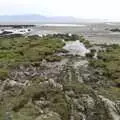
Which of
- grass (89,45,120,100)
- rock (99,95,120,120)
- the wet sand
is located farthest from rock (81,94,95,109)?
the wet sand

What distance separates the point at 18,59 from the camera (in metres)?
A: 33.2

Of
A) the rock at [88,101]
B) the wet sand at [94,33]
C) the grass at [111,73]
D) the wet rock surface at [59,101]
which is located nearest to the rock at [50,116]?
the wet rock surface at [59,101]

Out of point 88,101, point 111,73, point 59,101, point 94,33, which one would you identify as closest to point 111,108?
point 88,101

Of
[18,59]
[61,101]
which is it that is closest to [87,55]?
[18,59]

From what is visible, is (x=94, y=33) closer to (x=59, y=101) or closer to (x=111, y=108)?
(x=111, y=108)

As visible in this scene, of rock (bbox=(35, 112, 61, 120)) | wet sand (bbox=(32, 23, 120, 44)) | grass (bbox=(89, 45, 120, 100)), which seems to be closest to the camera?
rock (bbox=(35, 112, 61, 120))

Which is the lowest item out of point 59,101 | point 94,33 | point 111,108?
point 94,33

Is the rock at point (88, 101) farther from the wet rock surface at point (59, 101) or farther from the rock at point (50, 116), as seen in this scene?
the rock at point (50, 116)

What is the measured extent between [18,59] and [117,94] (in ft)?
51.3

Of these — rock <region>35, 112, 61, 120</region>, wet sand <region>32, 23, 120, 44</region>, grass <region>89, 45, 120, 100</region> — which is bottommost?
wet sand <region>32, 23, 120, 44</region>

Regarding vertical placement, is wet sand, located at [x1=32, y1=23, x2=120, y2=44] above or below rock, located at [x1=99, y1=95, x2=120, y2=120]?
below

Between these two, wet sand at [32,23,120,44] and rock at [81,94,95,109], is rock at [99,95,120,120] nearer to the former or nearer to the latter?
rock at [81,94,95,109]

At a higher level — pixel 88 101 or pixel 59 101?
pixel 59 101

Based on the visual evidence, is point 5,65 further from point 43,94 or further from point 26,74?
point 43,94
